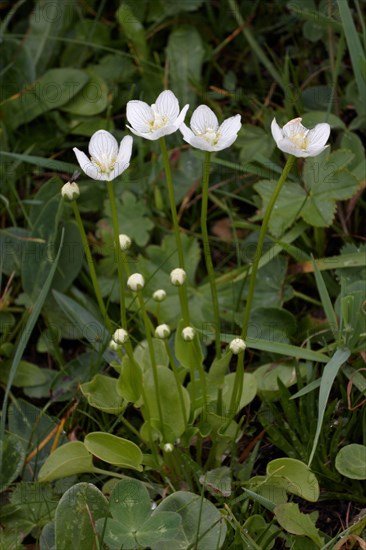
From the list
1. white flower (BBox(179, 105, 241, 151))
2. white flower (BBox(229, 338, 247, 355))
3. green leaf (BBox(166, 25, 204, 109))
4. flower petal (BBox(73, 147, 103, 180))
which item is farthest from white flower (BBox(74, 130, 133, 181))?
green leaf (BBox(166, 25, 204, 109))

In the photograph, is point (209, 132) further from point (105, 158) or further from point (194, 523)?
point (194, 523)

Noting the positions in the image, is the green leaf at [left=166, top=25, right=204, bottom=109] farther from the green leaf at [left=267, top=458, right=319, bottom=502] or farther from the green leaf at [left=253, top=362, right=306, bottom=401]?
the green leaf at [left=267, top=458, right=319, bottom=502]

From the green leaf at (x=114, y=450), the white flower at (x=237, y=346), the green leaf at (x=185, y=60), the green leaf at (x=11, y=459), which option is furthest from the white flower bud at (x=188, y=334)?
the green leaf at (x=185, y=60)

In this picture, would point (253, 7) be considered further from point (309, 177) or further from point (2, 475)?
point (2, 475)

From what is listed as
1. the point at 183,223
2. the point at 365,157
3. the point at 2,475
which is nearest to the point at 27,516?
the point at 2,475

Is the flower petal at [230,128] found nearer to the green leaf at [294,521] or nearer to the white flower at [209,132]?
the white flower at [209,132]
